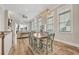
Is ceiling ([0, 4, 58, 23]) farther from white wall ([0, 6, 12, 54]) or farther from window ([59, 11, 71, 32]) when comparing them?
window ([59, 11, 71, 32])

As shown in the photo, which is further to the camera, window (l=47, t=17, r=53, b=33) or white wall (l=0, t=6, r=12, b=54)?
window (l=47, t=17, r=53, b=33)

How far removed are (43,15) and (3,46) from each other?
2.79 feet

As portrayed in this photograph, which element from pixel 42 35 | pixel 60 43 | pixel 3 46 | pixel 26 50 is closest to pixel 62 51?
pixel 60 43

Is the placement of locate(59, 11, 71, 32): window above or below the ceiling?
below

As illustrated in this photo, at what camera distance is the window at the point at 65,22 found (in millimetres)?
2320

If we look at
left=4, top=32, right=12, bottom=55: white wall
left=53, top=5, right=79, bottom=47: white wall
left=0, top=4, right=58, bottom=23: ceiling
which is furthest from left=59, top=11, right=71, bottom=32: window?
left=4, top=32, right=12, bottom=55: white wall

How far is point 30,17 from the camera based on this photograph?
7.80ft

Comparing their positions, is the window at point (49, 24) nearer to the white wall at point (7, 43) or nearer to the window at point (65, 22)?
the window at point (65, 22)

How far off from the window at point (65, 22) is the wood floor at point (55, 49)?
0.84 feet

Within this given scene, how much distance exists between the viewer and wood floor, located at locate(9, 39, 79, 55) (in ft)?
7.54

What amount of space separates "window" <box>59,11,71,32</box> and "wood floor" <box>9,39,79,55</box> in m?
0.26

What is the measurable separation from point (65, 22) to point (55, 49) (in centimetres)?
49

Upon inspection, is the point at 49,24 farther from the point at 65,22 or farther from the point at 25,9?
the point at 25,9

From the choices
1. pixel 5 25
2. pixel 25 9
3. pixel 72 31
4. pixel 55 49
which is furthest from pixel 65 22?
pixel 5 25
